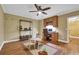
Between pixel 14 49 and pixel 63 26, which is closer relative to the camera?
pixel 14 49

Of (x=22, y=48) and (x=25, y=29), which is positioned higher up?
(x=25, y=29)

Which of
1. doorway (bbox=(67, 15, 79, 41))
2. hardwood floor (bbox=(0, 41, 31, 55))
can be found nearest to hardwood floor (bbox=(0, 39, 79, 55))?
hardwood floor (bbox=(0, 41, 31, 55))

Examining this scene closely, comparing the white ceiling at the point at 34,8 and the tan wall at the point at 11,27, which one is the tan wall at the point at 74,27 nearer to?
the white ceiling at the point at 34,8

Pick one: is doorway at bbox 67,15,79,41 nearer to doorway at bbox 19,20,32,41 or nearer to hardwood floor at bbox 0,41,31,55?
doorway at bbox 19,20,32,41

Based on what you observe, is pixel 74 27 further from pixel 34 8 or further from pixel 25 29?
pixel 25 29

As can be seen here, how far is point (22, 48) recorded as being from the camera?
161 cm

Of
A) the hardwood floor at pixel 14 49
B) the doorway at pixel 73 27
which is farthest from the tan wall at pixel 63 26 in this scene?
the hardwood floor at pixel 14 49

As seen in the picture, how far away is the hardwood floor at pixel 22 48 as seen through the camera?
1.49 m

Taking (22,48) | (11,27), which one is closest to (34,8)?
(11,27)

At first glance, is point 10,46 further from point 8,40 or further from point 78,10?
point 78,10
